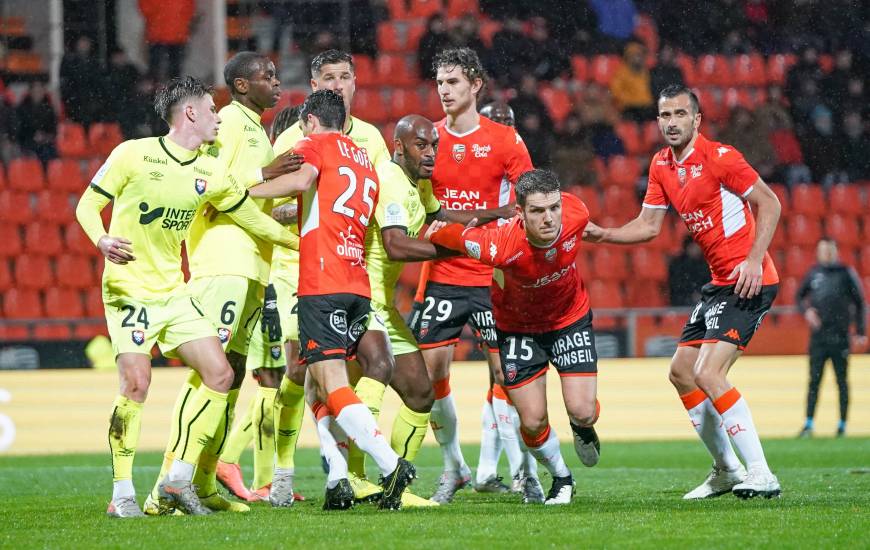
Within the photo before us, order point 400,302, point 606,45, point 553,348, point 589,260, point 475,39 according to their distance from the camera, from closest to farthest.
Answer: point 553,348 → point 400,302 → point 589,260 → point 475,39 → point 606,45

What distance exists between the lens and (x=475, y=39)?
1727 centimetres

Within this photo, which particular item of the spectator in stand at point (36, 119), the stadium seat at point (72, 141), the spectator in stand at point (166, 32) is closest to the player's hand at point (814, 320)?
the spectator in stand at point (166, 32)

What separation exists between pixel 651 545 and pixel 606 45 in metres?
14.4

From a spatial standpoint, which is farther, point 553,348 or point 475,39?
point 475,39

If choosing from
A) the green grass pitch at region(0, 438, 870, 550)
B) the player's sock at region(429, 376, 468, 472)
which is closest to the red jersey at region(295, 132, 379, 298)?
the green grass pitch at region(0, 438, 870, 550)

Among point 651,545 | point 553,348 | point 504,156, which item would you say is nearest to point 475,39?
point 504,156

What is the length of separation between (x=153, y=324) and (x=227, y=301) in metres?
0.70

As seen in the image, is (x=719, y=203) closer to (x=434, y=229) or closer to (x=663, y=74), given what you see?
(x=434, y=229)

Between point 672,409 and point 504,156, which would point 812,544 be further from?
point 672,409

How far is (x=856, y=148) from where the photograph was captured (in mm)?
17688

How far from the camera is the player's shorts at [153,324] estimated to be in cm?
637

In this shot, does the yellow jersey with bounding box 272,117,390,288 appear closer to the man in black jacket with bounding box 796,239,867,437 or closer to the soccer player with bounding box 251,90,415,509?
the soccer player with bounding box 251,90,415,509

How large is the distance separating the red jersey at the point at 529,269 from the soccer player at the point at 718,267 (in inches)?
9.7

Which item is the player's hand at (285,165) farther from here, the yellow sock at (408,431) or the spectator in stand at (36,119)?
the spectator in stand at (36,119)
